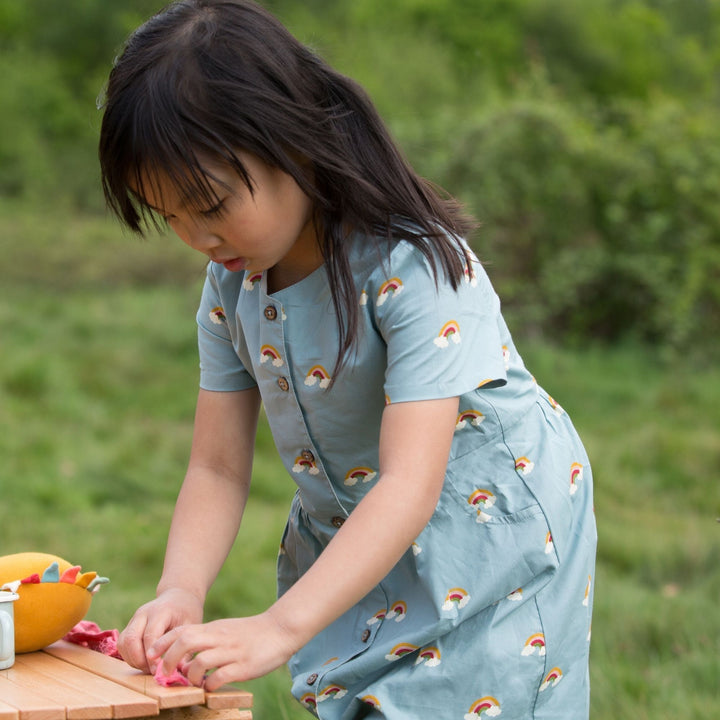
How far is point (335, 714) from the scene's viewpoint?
5.20 feet

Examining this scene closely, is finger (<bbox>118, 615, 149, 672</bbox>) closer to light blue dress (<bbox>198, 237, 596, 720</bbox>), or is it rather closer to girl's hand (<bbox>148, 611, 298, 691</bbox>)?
girl's hand (<bbox>148, 611, 298, 691</bbox>)

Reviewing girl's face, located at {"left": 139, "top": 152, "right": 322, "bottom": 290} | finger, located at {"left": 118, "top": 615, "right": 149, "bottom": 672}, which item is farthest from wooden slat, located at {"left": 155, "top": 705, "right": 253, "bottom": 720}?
girl's face, located at {"left": 139, "top": 152, "right": 322, "bottom": 290}

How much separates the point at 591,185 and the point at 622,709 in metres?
5.84

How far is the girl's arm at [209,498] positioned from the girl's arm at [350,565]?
0.21 metres

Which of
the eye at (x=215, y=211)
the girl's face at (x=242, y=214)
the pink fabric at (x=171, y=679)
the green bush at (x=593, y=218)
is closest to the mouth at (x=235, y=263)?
the girl's face at (x=242, y=214)

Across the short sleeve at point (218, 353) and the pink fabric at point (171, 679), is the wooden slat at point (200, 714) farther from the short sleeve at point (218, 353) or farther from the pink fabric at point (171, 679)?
the short sleeve at point (218, 353)

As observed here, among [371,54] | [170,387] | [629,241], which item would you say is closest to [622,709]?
[170,387]

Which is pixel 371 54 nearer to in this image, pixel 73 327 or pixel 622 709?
pixel 73 327

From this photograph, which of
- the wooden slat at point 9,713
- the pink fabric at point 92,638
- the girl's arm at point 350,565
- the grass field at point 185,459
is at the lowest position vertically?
the grass field at point 185,459

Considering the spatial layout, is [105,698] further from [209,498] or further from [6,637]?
[209,498]

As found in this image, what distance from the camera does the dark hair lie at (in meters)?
1.33

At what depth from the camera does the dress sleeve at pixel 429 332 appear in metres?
1.40

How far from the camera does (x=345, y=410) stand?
1559 millimetres

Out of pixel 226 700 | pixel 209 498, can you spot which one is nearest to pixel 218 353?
pixel 209 498
